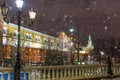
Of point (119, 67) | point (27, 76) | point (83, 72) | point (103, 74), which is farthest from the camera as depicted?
point (119, 67)

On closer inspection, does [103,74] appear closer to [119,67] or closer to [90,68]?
[90,68]

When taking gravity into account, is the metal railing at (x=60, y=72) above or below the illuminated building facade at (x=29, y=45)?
below

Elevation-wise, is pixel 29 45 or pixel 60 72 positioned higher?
pixel 29 45

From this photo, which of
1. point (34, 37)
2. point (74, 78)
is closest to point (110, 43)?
point (34, 37)

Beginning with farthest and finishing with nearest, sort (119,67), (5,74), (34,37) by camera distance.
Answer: (34,37) < (119,67) < (5,74)

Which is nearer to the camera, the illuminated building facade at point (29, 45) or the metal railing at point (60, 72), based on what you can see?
the metal railing at point (60, 72)

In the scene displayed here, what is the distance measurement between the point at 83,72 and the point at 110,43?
3337 inches

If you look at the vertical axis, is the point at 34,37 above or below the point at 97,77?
above

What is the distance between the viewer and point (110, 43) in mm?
107500

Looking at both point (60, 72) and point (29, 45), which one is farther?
point (29, 45)

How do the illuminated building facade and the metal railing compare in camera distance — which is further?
the illuminated building facade

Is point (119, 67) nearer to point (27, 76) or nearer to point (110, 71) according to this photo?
point (110, 71)

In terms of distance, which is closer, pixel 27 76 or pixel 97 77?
pixel 27 76

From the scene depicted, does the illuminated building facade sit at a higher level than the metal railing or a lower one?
higher
